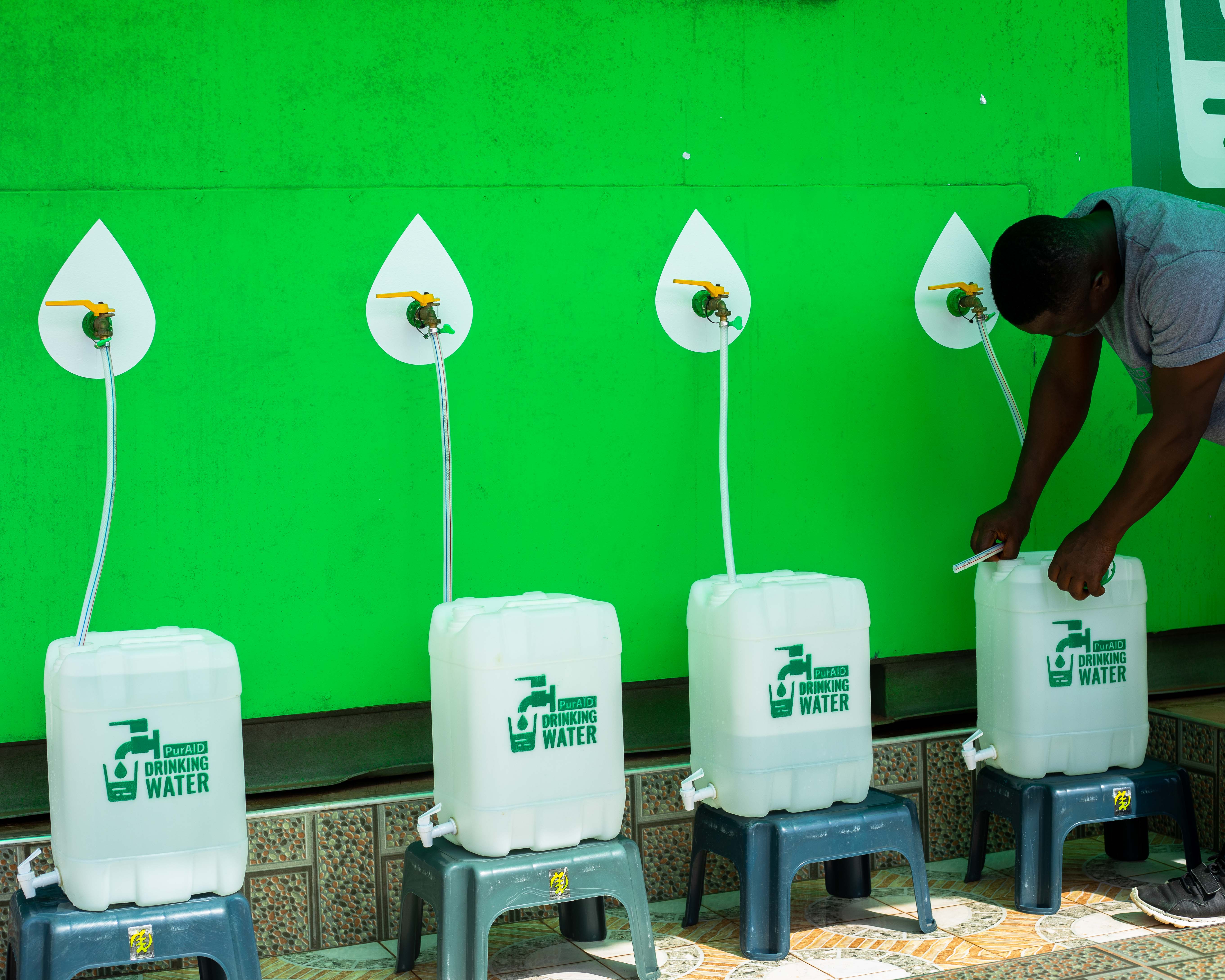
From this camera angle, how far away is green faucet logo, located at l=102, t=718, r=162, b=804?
1.99m

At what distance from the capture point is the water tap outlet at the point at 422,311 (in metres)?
2.48

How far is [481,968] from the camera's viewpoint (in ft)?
6.93

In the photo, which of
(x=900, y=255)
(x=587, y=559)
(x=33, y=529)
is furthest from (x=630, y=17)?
(x=33, y=529)

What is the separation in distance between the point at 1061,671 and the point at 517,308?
4.60 ft

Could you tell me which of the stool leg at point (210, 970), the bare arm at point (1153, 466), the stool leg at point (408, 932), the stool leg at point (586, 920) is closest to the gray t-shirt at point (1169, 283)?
the bare arm at point (1153, 466)

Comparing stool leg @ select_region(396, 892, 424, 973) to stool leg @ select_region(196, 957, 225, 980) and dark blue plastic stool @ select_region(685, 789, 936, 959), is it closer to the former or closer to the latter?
stool leg @ select_region(196, 957, 225, 980)

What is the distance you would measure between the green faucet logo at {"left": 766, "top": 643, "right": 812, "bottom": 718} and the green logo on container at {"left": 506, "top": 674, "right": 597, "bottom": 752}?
0.37 m

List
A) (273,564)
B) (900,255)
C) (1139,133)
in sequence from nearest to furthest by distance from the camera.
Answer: (273,564), (900,255), (1139,133)

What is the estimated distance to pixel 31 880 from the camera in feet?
6.74

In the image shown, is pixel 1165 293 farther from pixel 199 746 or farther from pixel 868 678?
pixel 199 746

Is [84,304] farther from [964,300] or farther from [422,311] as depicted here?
[964,300]

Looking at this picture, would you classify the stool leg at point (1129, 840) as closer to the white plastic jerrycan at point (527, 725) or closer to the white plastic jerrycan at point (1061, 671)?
the white plastic jerrycan at point (1061, 671)

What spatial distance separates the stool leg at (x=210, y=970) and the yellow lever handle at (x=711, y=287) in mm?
1636

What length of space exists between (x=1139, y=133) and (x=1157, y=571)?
1123mm
